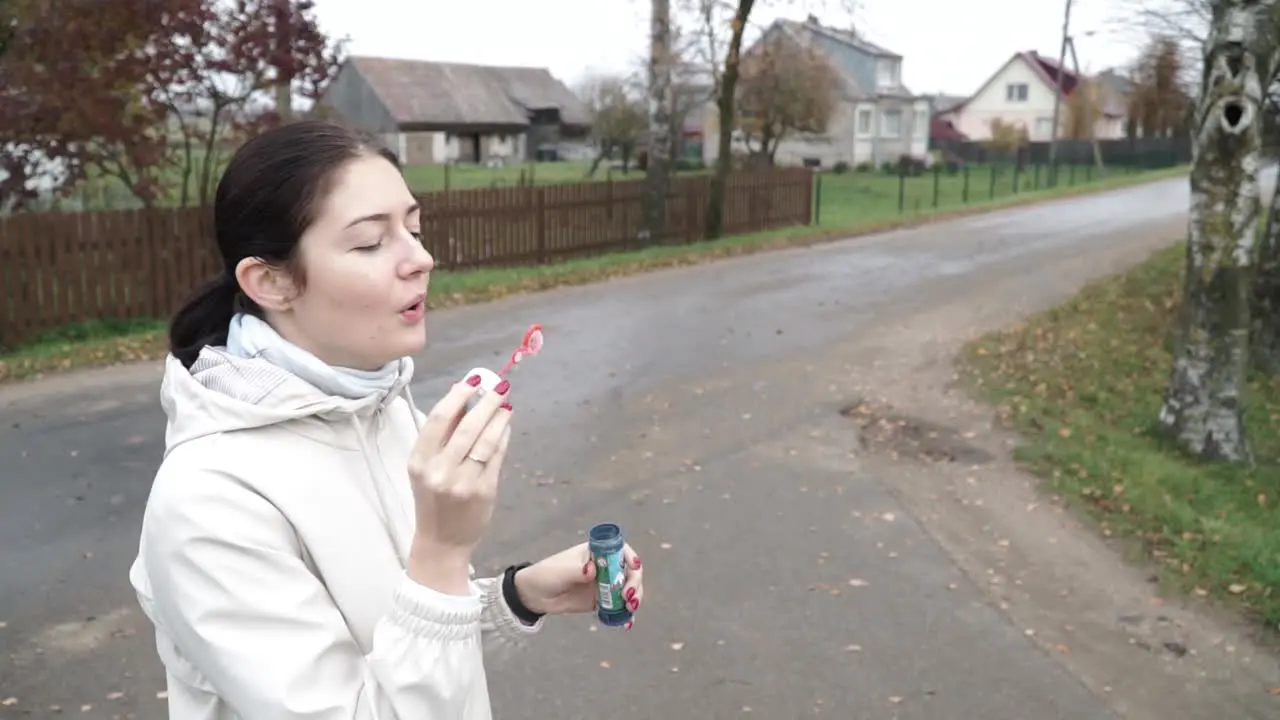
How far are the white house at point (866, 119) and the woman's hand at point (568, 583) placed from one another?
56803 mm

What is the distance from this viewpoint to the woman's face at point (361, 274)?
1.73 meters

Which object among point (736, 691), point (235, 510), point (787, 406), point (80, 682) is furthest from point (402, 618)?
point (787, 406)

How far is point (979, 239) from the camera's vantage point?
22031 mm

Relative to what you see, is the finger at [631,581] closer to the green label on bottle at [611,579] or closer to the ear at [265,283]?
the green label on bottle at [611,579]

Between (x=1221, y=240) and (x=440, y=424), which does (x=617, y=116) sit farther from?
(x=440, y=424)

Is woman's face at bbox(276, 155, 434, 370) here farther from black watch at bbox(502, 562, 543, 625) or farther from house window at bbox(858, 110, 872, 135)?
house window at bbox(858, 110, 872, 135)

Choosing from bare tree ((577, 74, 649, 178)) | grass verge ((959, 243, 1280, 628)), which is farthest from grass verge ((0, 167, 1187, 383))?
bare tree ((577, 74, 649, 178))

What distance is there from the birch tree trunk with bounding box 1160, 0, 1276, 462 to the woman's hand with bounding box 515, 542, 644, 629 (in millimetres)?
6723

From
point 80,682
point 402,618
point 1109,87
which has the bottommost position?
point 80,682

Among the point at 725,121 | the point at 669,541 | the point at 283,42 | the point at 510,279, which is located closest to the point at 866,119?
the point at 725,121

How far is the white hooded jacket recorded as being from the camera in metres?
1.52

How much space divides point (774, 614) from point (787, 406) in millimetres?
4082

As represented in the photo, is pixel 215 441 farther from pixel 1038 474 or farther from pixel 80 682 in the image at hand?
pixel 1038 474

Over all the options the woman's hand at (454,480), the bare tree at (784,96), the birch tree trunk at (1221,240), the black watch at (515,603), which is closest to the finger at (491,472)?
the woman's hand at (454,480)
